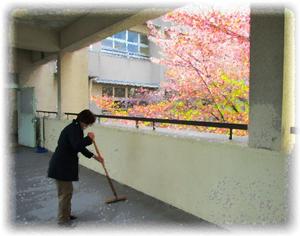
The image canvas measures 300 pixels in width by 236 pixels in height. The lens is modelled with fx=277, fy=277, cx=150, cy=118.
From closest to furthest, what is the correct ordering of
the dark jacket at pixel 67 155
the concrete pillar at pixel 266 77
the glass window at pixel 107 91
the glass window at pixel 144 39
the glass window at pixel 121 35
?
the concrete pillar at pixel 266 77
the dark jacket at pixel 67 155
the glass window at pixel 107 91
the glass window at pixel 121 35
the glass window at pixel 144 39

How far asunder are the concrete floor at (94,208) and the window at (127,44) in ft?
28.0

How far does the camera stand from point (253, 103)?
7.73 ft

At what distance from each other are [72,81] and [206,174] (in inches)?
213

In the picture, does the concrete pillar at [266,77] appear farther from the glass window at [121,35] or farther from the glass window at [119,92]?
the glass window at [121,35]

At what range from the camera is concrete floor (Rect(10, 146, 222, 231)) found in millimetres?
2938

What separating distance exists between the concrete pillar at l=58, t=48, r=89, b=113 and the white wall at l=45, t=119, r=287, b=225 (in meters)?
3.20

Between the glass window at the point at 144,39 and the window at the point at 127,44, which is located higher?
the glass window at the point at 144,39

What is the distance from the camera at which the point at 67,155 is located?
9.64 ft

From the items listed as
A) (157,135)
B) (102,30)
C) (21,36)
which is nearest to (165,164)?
(157,135)

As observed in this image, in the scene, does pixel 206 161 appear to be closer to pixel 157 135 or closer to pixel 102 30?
pixel 157 135

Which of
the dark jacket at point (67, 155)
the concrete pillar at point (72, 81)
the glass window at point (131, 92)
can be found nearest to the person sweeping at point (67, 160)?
the dark jacket at point (67, 155)

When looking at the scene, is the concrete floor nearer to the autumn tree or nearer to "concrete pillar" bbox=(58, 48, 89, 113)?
"concrete pillar" bbox=(58, 48, 89, 113)

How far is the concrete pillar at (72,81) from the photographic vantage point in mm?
7062

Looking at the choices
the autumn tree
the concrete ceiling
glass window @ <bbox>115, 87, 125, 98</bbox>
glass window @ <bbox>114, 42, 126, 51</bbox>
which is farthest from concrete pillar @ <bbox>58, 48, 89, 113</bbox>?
glass window @ <bbox>114, 42, 126, 51</bbox>
